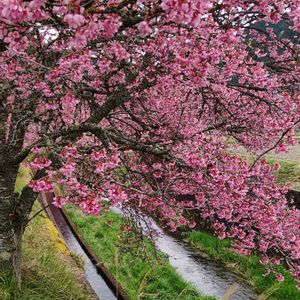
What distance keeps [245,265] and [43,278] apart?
7209 millimetres

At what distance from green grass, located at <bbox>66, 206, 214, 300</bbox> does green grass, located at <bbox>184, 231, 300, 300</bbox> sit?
1.90 meters

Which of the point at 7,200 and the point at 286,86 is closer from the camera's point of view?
the point at 7,200

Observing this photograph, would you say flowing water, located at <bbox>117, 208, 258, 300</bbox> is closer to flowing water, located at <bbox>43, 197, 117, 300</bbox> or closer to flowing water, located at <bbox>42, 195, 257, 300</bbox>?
flowing water, located at <bbox>42, 195, 257, 300</bbox>

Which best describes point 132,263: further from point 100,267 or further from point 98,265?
point 98,265

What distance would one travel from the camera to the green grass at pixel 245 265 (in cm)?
963

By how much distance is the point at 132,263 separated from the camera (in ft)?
36.0

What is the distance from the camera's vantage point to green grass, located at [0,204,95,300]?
5.64 m

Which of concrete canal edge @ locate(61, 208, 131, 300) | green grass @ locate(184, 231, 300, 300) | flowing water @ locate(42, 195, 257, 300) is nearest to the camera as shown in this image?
concrete canal edge @ locate(61, 208, 131, 300)

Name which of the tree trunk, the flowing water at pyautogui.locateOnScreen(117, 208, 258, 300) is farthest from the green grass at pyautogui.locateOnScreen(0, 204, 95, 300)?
the flowing water at pyautogui.locateOnScreen(117, 208, 258, 300)

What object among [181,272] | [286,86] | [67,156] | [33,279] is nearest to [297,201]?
[181,272]

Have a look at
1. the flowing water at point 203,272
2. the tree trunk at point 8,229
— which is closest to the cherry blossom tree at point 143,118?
the tree trunk at point 8,229

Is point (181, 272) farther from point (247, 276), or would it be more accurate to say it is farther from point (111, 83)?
point (111, 83)

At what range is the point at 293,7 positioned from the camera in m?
6.22

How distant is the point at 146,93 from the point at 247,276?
6.11 m
